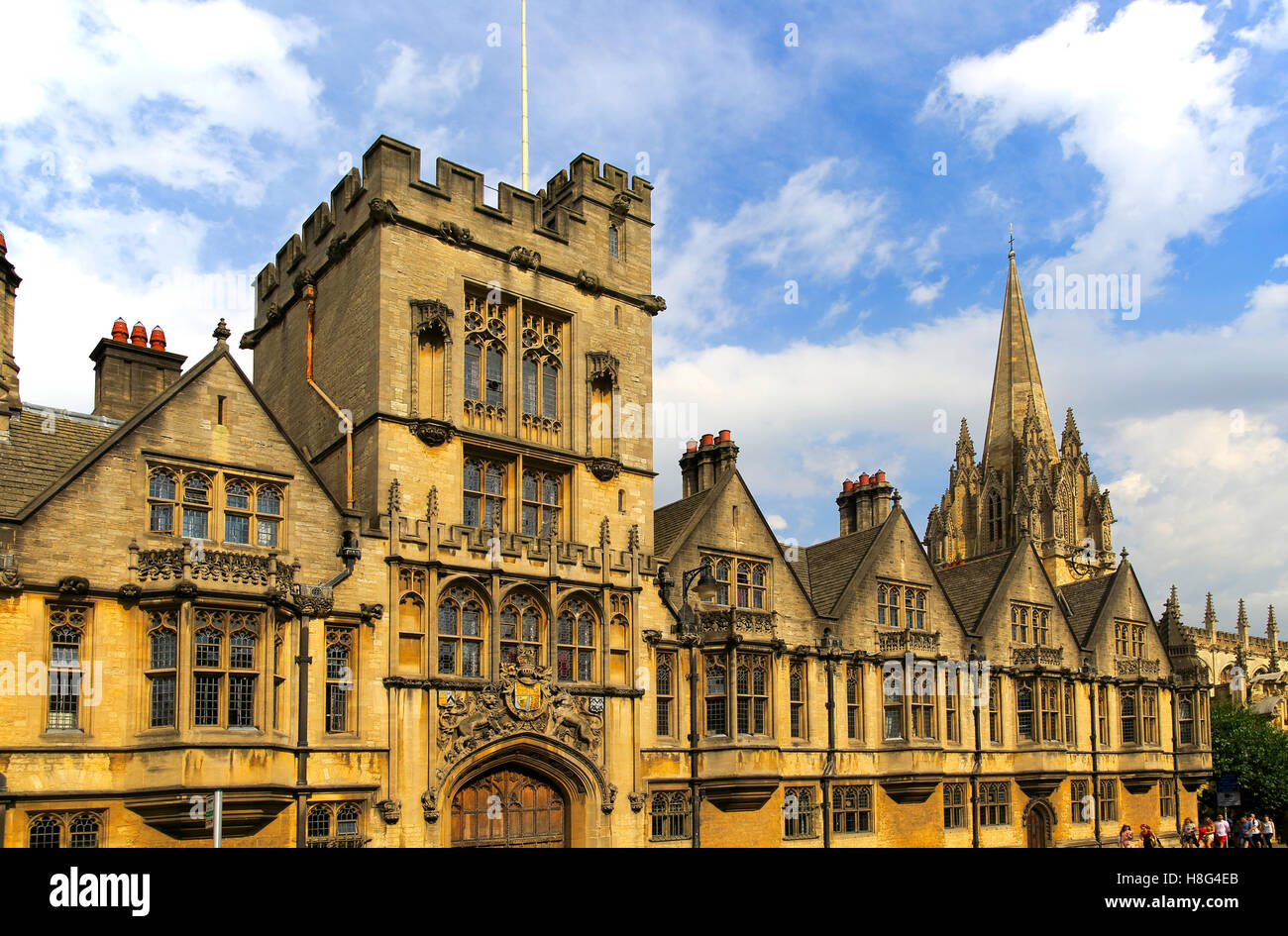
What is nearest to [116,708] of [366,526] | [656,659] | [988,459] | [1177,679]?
[366,526]

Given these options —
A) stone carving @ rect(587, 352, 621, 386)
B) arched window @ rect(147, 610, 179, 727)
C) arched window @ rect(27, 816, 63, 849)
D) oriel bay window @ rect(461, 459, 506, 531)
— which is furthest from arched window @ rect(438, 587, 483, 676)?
arched window @ rect(27, 816, 63, 849)

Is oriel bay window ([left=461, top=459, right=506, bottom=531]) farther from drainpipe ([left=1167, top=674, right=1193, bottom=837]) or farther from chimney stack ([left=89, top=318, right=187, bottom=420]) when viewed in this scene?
drainpipe ([left=1167, top=674, right=1193, bottom=837])

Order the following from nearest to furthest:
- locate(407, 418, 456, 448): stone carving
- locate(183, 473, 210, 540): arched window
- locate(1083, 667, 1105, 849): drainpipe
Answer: locate(183, 473, 210, 540): arched window, locate(407, 418, 456, 448): stone carving, locate(1083, 667, 1105, 849): drainpipe

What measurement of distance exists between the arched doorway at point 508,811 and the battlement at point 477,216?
508 inches

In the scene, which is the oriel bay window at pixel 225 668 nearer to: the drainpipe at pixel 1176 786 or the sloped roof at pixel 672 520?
the sloped roof at pixel 672 520

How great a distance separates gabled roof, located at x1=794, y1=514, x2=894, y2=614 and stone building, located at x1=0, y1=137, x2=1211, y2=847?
185 millimetres

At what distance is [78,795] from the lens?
1966 cm

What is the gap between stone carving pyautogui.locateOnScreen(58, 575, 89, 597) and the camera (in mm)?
20016

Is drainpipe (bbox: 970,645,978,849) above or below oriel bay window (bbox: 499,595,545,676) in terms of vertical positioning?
below

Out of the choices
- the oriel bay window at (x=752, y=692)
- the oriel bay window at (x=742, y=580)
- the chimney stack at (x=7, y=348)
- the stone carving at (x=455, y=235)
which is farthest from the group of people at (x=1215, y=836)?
the chimney stack at (x=7, y=348)

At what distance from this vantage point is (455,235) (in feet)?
89.8
